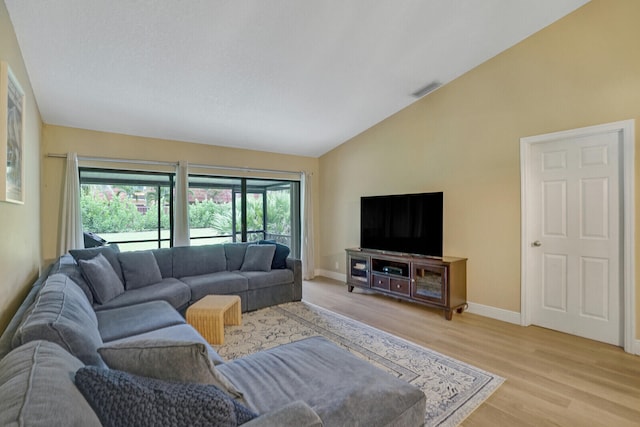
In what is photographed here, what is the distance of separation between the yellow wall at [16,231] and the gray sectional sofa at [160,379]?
15 centimetres

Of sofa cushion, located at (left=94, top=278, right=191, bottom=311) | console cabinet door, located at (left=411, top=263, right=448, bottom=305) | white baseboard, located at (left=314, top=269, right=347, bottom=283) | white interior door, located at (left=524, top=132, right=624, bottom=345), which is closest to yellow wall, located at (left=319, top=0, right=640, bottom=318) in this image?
white interior door, located at (left=524, top=132, right=624, bottom=345)

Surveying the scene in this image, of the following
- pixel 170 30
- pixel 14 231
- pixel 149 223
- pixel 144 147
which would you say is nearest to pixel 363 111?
pixel 170 30

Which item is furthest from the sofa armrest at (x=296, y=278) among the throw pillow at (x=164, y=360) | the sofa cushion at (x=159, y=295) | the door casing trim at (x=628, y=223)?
the door casing trim at (x=628, y=223)

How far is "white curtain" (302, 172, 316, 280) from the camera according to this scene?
5691 millimetres

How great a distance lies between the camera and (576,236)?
10.3 ft

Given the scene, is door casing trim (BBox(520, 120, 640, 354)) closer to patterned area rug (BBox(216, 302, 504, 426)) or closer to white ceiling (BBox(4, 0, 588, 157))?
white ceiling (BBox(4, 0, 588, 157))

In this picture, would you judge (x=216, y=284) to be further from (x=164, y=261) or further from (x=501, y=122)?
(x=501, y=122)

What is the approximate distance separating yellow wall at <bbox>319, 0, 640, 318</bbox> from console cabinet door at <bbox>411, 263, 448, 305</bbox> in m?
0.46

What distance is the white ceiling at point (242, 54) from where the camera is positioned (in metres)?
2.34

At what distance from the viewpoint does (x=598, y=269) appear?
2982mm

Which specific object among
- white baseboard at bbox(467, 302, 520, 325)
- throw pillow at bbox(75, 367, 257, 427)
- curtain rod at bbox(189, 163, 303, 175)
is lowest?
white baseboard at bbox(467, 302, 520, 325)

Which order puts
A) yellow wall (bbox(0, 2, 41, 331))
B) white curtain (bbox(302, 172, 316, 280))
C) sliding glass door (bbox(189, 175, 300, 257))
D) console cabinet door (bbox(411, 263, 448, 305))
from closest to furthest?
Result: yellow wall (bbox(0, 2, 41, 331)) < console cabinet door (bbox(411, 263, 448, 305)) < sliding glass door (bbox(189, 175, 300, 257)) < white curtain (bbox(302, 172, 316, 280))

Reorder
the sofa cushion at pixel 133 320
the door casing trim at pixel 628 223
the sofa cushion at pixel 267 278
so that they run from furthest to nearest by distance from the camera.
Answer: the sofa cushion at pixel 267 278 < the door casing trim at pixel 628 223 < the sofa cushion at pixel 133 320

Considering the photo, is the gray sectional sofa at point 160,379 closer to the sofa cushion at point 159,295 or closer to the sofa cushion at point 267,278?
the sofa cushion at point 159,295
